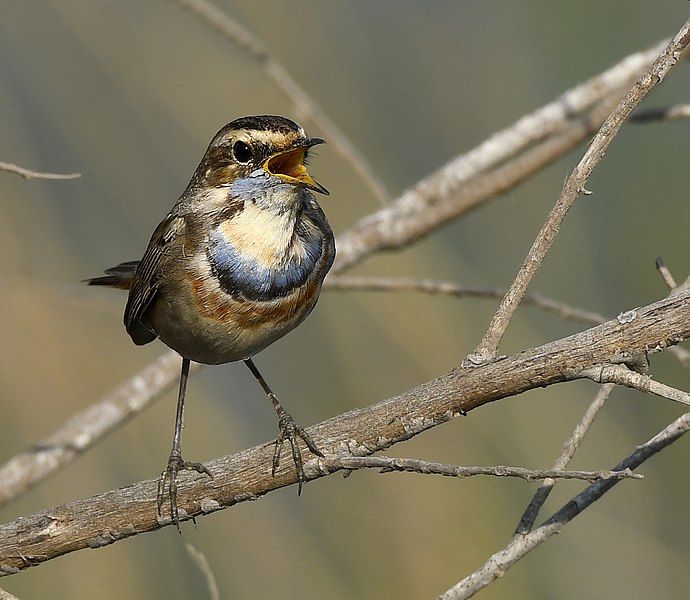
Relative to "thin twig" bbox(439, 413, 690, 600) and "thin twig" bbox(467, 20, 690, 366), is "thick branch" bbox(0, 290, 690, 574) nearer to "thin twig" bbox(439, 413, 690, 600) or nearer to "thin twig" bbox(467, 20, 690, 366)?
"thin twig" bbox(467, 20, 690, 366)

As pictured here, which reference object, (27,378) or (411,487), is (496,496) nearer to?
(411,487)

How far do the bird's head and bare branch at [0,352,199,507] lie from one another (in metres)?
0.96

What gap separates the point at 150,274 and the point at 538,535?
1453 millimetres

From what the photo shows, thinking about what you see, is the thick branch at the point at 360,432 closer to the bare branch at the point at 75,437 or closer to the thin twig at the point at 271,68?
the bare branch at the point at 75,437

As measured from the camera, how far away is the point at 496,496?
13.9ft

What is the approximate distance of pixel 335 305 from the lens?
4441 millimetres

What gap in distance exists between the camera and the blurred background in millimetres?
4074

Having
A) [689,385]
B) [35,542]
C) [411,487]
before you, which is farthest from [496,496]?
[35,542]

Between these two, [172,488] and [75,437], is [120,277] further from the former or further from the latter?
[172,488]

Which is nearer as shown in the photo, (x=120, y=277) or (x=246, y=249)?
(x=246, y=249)

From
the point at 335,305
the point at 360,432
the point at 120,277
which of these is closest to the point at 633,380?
the point at 360,432

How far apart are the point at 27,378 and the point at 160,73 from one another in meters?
1.35

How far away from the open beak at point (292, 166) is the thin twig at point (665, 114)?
121 cm

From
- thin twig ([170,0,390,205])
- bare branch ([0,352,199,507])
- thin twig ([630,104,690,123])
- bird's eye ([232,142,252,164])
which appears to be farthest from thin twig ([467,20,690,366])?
bare branch ([0,352,199,507])
